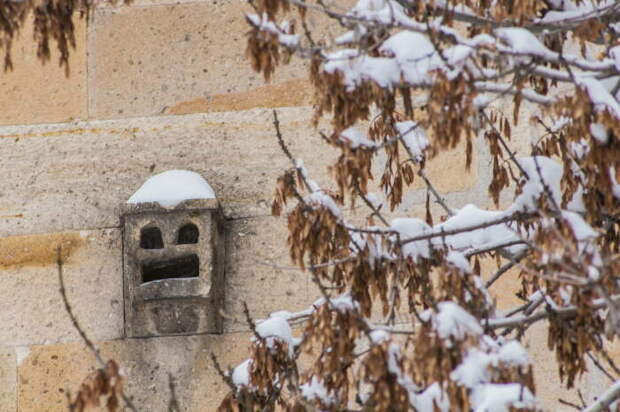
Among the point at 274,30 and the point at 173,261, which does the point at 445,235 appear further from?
the point at 173,261

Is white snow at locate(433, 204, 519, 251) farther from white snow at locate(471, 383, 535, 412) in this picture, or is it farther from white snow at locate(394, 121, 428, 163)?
white snow at locate(471, 383, 535, 412)

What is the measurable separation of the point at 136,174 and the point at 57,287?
18.5 inches

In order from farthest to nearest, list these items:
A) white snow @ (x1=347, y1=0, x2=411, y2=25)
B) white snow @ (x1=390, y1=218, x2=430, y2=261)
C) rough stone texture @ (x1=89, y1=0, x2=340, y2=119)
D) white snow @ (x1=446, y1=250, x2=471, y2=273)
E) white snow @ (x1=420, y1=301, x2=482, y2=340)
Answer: rough stone texture @ (x1=89, y1=0, x2=340, y2=119) → white snow @ (x1=390, y1=218, x2=430, y2=261) → white snow @ (x1=446, y1=250, x2=471, y2=273) → white snow @ (x1=347, y1=0, x2=411, y2=25) → white snow @ (x1=420, y1=301, x2=482, y2=340)

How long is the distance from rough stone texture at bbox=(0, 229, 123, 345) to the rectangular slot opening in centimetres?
16

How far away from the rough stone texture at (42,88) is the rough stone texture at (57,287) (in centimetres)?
46

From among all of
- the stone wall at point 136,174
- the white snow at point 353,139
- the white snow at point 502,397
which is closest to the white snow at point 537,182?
the white snow at point 353,139

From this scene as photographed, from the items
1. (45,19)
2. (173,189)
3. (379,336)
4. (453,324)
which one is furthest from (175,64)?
(453,324)

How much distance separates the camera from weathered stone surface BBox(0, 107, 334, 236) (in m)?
6.07

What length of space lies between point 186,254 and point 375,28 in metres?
1.62

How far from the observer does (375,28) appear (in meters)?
4.38

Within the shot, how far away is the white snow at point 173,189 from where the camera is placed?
19.2 ft

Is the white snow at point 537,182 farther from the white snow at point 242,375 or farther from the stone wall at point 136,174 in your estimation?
the stone wall at point 136,174

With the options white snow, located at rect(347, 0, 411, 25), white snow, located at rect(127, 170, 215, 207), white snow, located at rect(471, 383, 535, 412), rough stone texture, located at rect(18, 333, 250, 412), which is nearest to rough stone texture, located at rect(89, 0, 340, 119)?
white snow, located at rect(127, 170, 215, 207)

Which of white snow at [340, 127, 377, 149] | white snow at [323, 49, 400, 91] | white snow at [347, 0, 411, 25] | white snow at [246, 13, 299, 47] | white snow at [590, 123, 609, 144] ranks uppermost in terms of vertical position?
white snow at [347, 0, 411, 25]
